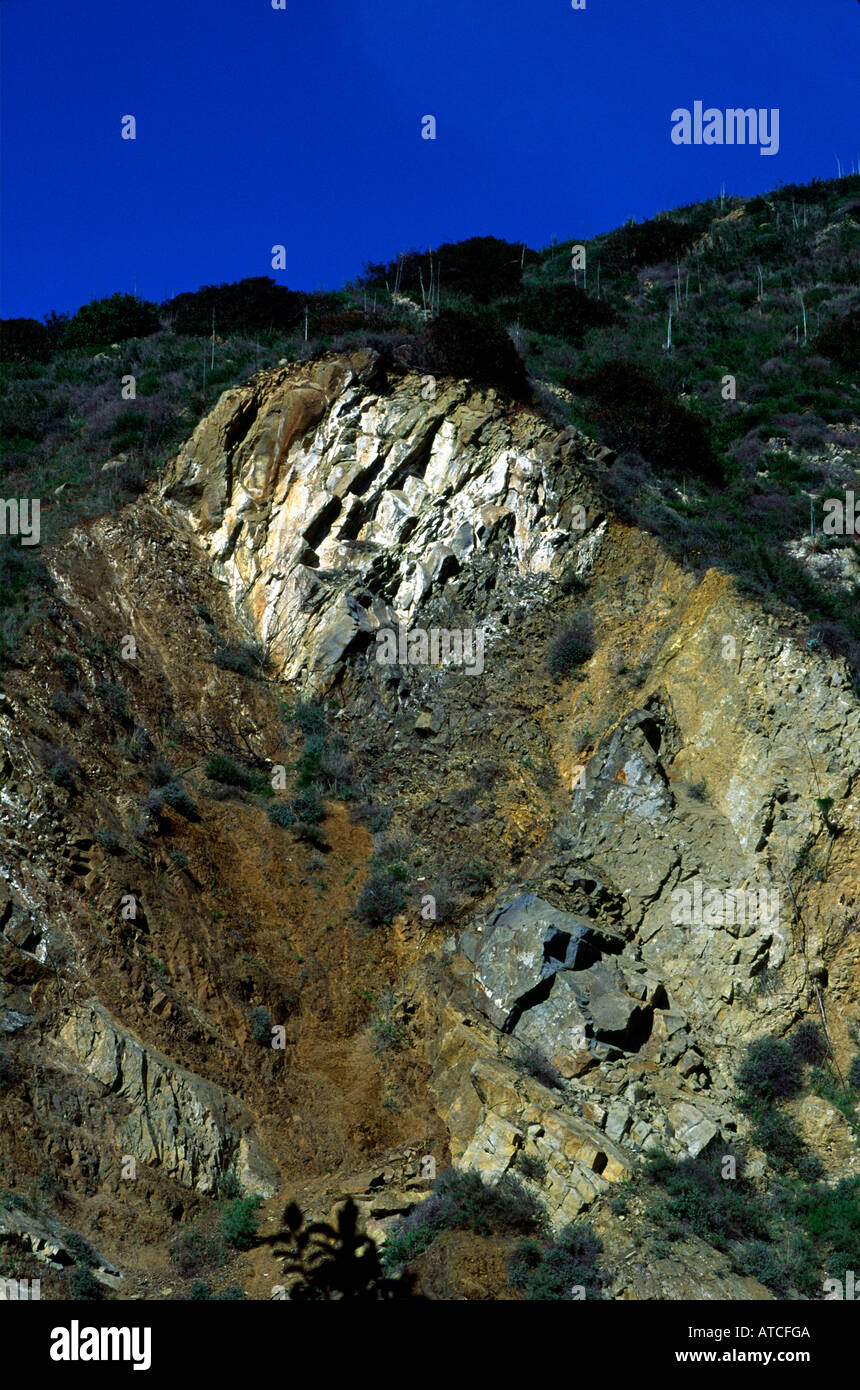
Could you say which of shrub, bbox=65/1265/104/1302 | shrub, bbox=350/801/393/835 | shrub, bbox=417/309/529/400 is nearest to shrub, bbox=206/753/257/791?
shrub, bbox=350/801/393/835

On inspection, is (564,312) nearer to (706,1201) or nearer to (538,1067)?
Result: (538,1067)

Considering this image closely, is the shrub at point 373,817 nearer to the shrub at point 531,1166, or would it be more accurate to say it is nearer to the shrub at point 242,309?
the shrub at point 531,1166

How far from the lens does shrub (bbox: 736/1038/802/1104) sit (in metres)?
14.2

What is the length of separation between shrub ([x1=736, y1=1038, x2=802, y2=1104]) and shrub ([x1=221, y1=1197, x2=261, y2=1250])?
697 cm

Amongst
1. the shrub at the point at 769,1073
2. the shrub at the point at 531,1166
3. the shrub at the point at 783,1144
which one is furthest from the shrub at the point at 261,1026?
the shrub at the point at 783,1144

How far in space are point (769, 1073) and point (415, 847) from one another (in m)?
6.95

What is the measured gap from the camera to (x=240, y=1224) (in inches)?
499

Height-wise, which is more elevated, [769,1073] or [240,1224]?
[769,1073]

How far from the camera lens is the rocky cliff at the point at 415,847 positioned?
13.3 metres

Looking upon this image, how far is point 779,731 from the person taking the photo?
1688 centimetres

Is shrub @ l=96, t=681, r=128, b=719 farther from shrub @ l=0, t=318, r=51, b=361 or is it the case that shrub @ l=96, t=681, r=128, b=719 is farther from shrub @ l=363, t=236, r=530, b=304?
shrub @ l=363, t=236, r=530, b=304

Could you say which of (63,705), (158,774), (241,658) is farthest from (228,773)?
(241,658)

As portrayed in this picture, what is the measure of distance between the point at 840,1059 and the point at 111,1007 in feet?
34.2

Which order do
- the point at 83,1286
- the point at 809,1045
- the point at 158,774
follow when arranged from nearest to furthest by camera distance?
the point at 83,1286 < the point at 809,1045 < the point at 158,774
